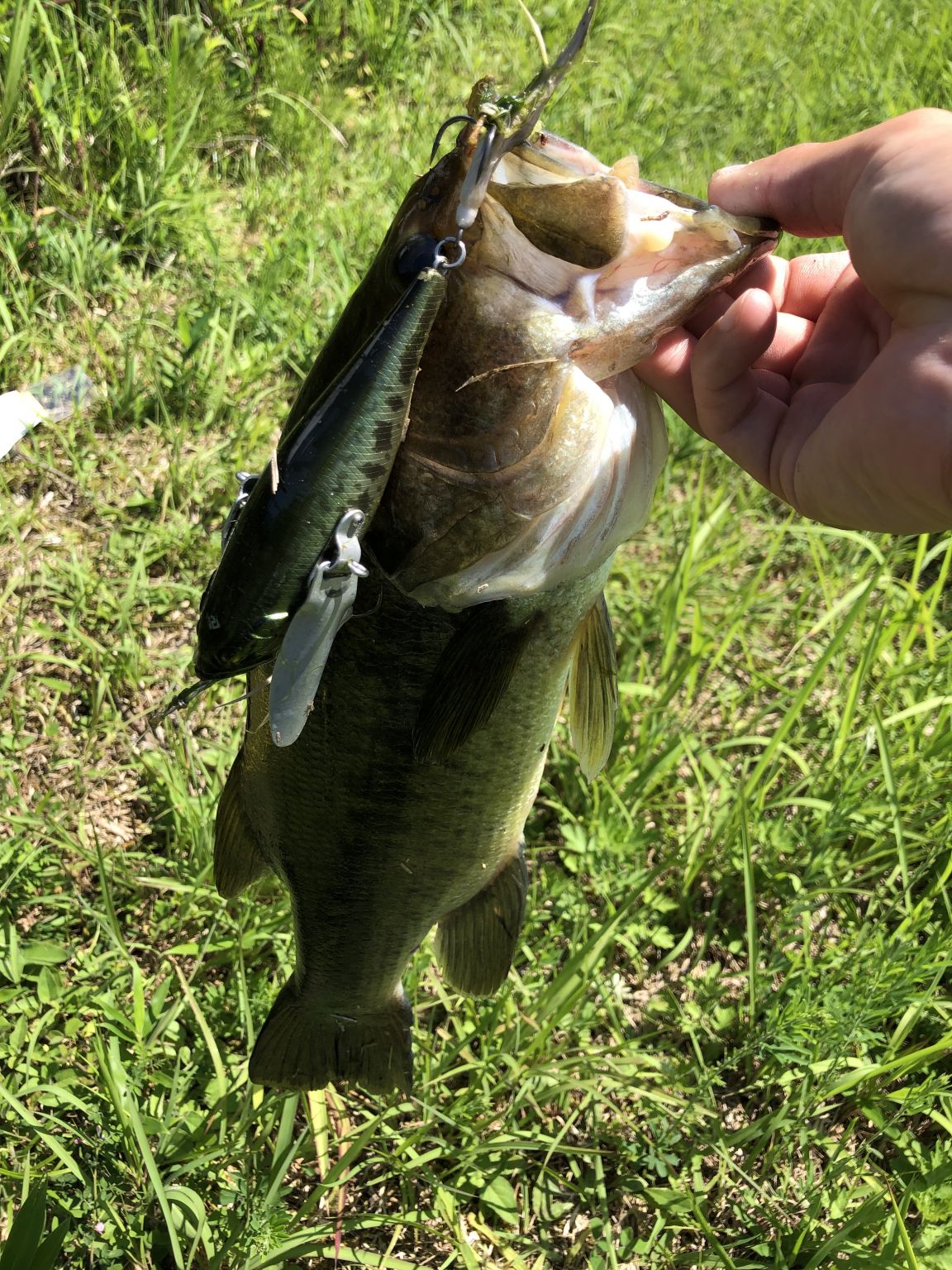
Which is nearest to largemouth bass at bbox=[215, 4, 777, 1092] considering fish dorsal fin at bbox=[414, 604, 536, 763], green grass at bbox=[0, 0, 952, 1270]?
fish dorsal fin at bbox=[414, 604, 536, 763]

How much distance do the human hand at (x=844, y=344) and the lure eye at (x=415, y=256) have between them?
64 cm

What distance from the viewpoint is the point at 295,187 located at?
4.92 metres

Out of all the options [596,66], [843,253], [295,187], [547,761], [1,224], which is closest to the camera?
[843,253]

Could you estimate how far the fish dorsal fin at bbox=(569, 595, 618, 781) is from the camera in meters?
1.93

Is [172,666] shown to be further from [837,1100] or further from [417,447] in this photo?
[837,1100]

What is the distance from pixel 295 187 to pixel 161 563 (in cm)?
241

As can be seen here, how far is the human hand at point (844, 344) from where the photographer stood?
64.1 inches

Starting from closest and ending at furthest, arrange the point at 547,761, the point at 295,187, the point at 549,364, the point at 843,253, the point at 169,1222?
the point at 549,364 → the point at 169,1222 → the point at 843,253 → the point at 547,761 → the point at 295,187

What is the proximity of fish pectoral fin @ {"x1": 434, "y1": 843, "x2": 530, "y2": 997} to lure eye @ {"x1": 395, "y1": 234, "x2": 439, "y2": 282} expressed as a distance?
128cm

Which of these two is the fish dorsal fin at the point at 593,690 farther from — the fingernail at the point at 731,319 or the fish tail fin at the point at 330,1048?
the fish tail fin at the point at 330,1048

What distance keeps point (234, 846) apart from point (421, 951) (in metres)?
0.89

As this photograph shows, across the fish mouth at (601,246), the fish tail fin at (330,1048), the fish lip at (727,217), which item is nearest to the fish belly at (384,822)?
the fish tail fin at (330,1048)

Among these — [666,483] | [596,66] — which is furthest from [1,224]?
[596,66]

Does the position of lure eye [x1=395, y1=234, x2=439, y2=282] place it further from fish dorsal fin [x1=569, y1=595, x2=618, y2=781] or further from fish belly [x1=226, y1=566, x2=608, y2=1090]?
fish dorsal fin [x1=569, y1=595, x2=618, y2=781]
